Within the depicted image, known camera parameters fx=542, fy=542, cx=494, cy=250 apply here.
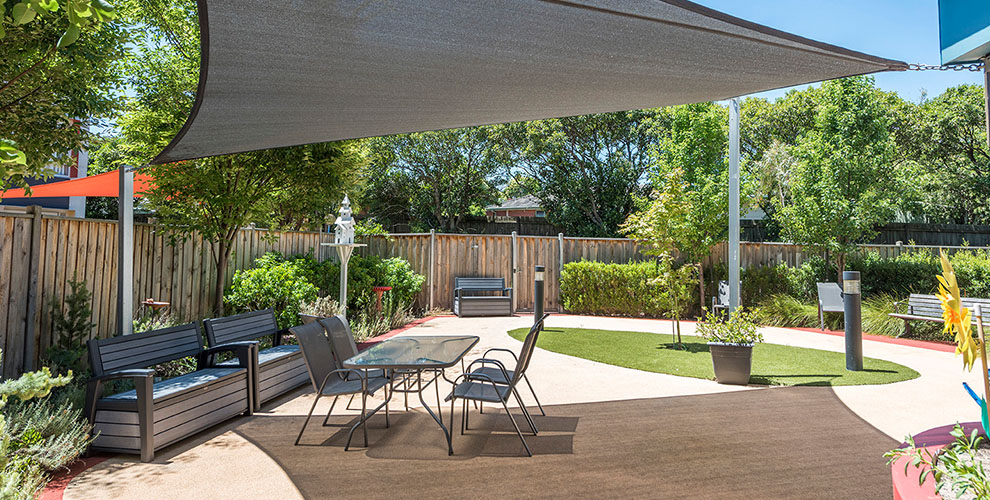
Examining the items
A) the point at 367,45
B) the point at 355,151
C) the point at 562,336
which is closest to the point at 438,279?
the point at 562,336

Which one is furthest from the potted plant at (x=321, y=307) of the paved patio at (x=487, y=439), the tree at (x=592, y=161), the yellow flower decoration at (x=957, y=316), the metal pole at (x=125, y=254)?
the tree at (x=592, y=161)

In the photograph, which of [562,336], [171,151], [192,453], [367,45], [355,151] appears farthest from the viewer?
[562,336]

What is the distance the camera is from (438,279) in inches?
486

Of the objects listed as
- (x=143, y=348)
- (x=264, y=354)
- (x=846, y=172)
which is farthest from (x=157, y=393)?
(x=846, y=172)

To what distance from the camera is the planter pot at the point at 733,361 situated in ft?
18.0

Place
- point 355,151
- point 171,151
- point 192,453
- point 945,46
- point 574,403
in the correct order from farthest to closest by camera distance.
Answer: point 355,151, point 574,403, point 171,151, point 192,453, point 945,46

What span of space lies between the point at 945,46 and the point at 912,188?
10.9 m

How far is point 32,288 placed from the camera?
442 cm

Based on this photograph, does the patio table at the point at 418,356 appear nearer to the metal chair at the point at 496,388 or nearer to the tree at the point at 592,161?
the metal chair at the point at 496,388

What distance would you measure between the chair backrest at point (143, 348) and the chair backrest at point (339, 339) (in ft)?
3.55

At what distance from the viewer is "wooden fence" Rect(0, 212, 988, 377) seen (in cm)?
436

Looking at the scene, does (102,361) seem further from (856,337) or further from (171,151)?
(856,337)

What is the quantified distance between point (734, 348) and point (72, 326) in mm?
6156

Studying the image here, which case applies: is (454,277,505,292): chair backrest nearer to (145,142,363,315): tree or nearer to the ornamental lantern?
(145,142,363,315): tree
